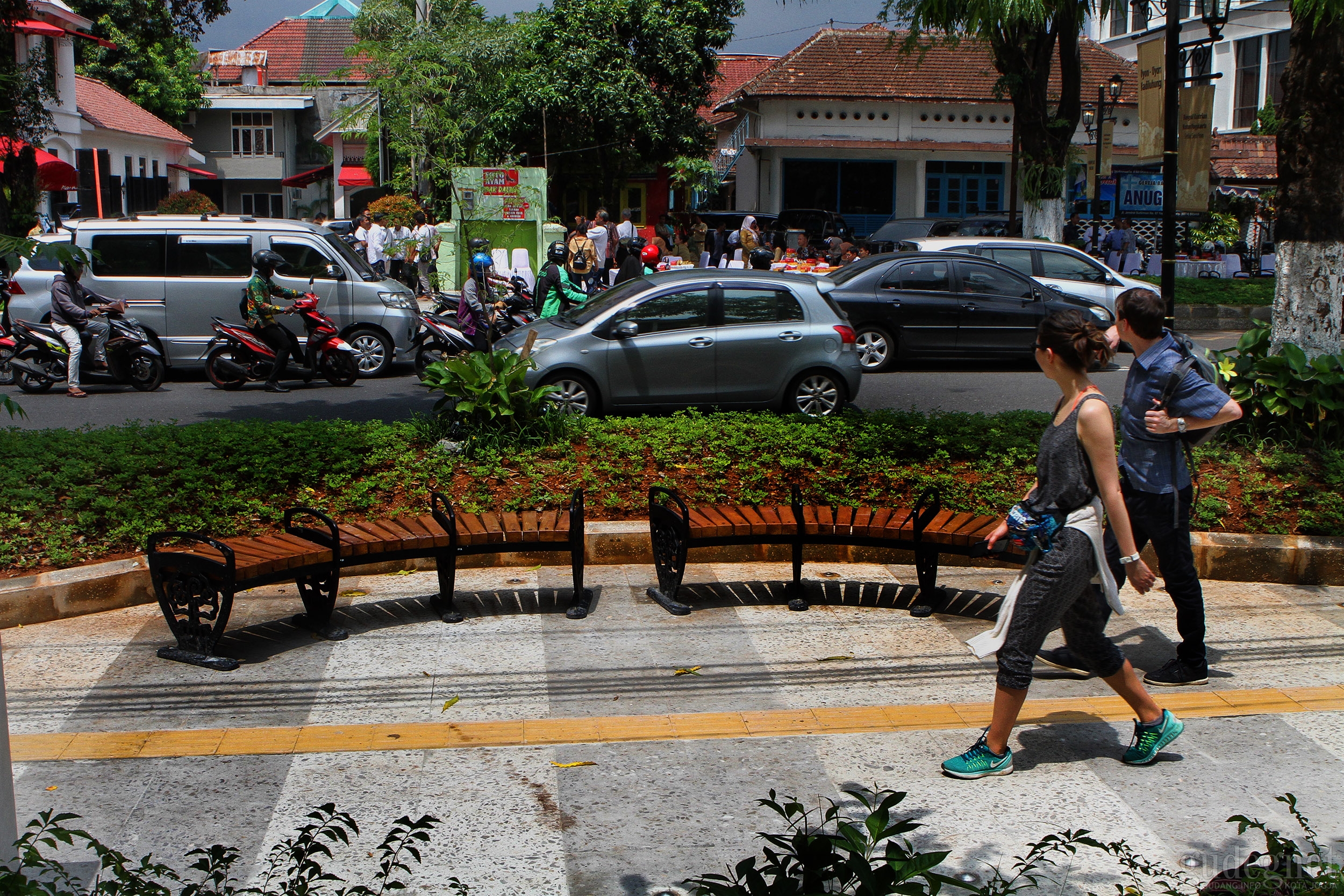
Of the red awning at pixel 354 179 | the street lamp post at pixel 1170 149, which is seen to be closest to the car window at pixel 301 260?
the street lamp post at pixel 1170 149

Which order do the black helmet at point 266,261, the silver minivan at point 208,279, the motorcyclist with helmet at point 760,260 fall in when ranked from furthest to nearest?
the motorcyclist with helmet at point 760,260
the silver minivan at point 208,279
the black helmet at point 266,261

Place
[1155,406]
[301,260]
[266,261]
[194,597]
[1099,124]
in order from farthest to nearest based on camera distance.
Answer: [1099,124], [301,260], [266,261], [194,597], [1155,406]

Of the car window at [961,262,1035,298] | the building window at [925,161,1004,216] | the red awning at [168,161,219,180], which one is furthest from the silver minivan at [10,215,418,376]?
the red awning at [168,161,219,180]

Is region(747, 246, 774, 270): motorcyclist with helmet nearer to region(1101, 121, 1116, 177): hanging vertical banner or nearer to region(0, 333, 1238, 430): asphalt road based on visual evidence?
region(0, 333, 1238, 430): asphalt road

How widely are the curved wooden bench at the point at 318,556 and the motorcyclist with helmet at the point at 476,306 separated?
21.7 feet

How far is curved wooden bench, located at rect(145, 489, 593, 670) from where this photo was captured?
546 cm

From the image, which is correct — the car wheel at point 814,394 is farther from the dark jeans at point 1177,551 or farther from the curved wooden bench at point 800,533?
the dark jeans at point 1177,551

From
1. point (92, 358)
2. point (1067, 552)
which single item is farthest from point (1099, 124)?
point (1067, 552)

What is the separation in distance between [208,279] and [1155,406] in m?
11.7

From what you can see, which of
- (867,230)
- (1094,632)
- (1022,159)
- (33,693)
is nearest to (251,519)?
(33,693)

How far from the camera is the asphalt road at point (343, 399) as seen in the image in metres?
11.7

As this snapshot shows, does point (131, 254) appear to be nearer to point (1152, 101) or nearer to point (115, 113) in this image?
point (1152, 101)

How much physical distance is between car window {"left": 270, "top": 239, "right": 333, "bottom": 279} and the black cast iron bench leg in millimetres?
9247

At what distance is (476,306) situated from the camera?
13.4 metres
